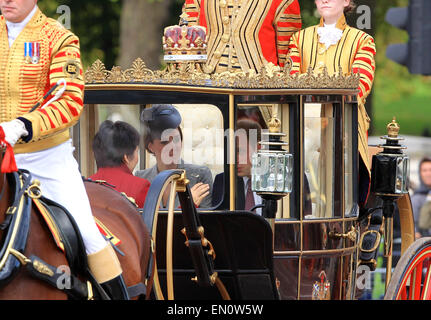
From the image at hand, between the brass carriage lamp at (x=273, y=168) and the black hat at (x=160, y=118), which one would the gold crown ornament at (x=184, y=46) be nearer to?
the black hat at (x=160, y=118)

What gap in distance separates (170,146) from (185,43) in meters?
0.66

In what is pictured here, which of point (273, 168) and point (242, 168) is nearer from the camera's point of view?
point (273, 168)

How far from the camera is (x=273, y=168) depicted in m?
6.36

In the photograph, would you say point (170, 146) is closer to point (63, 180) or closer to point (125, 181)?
point (125, 181)

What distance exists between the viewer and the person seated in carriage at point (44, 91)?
486 cm

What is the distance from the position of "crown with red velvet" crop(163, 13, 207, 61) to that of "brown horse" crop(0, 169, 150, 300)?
1.29 m

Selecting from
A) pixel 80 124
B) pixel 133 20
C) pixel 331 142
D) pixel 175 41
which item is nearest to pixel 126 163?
pixel 80 124

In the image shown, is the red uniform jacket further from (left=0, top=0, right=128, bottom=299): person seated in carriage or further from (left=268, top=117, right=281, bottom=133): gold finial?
(left=0, top=0, right=128, bottom=299): person seated in carriage

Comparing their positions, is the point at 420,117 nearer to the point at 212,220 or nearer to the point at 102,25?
the point at 102,25

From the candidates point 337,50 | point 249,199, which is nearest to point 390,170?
point 337,50

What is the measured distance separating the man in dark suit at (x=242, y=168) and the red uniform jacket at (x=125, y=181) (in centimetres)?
43

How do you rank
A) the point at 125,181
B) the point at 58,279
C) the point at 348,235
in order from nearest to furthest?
the point at 58,279 < the point at 125,181 < the point at 348,235
